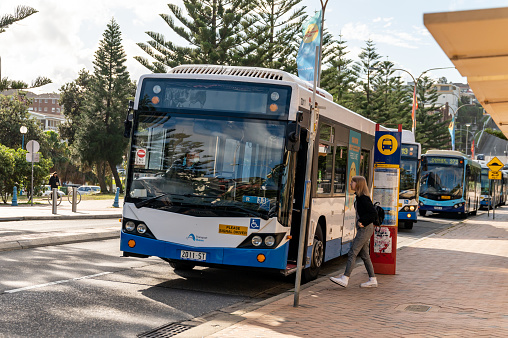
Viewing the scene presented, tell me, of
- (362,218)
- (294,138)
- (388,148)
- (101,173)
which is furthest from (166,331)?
(101,173)

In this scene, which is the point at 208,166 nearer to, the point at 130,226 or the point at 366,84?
the point at 130,226

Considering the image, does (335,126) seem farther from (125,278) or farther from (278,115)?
(125,278)

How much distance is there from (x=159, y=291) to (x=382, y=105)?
56680 millimetres

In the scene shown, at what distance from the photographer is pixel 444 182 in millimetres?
33750

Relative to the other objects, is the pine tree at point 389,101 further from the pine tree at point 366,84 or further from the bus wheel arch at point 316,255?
the bus wheel arch at point 316,255

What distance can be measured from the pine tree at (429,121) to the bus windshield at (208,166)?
69058 millimetres

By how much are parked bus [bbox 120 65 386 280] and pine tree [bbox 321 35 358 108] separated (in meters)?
39.6

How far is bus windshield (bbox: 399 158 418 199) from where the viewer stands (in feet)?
80.8

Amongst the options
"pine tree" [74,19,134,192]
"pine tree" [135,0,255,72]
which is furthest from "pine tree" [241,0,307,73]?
"pine tree" [74,19,134,192]

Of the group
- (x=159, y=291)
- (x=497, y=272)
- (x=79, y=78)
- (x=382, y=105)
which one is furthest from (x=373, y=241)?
(x=79, y=78)

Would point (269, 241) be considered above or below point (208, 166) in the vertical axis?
below

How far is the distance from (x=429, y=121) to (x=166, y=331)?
74.0m

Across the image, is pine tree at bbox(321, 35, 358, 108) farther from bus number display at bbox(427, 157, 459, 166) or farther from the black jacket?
the black jacket

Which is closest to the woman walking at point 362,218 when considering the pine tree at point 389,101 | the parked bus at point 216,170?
the parked bus at point 216,170
